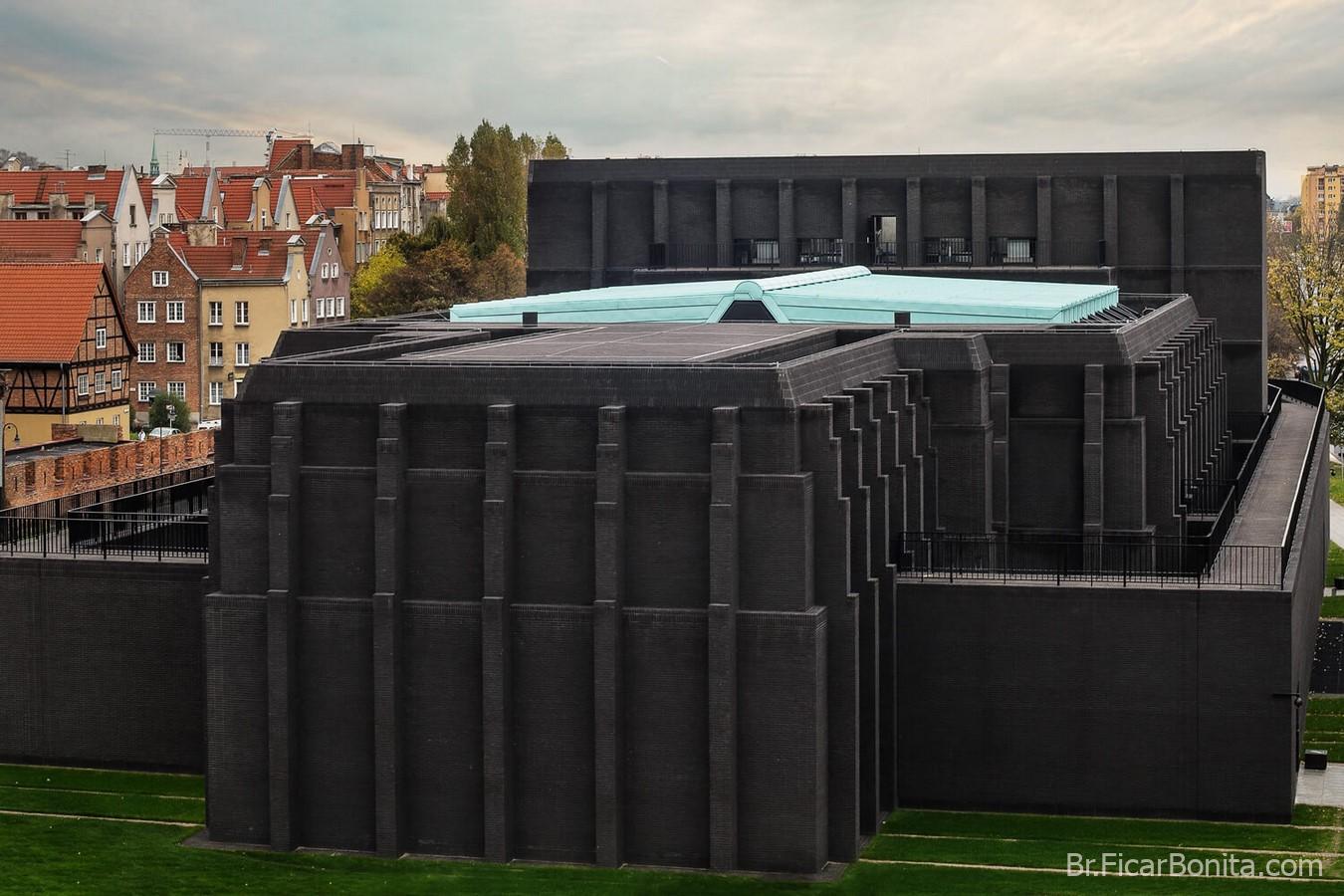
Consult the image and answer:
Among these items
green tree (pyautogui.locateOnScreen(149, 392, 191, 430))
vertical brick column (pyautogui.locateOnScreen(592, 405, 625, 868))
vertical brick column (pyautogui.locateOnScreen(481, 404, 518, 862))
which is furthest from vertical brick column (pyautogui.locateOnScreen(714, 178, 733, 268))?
vertical brick column (pyautogui.locateOnScreen(592, 405, 625, 868))

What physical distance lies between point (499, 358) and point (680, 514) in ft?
23.0

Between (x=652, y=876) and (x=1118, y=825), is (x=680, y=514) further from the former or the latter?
(x=1118, y=825)

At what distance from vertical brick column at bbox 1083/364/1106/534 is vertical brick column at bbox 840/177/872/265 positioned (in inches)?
1038

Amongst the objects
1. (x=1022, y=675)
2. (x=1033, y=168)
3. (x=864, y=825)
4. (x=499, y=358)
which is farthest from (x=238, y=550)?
(x=1033, y=168)

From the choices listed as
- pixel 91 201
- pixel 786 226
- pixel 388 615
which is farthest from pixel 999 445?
pixel 91 201

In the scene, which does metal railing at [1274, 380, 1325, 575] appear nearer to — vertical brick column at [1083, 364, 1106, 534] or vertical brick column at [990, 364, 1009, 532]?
vertical brick column at [1083, 364, 1106, 534]

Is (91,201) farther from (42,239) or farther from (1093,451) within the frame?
(1093,451)

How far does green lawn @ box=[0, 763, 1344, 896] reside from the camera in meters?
34.2

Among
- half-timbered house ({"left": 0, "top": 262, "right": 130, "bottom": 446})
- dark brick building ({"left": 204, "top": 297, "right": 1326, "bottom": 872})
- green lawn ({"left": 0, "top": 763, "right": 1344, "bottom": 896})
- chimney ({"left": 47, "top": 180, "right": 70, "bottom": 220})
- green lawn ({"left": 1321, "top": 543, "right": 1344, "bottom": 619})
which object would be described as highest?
chimney ({"left": 47, "top": 180, "right": 70, "bottom": 220})

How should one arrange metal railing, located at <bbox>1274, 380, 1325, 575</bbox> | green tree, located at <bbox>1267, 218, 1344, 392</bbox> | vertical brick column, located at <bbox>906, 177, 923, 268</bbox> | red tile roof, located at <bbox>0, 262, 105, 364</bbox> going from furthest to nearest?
green tree, located at <bbox>1267, 218, 1344, 392</bbox>
red tile roof, located at <bbox>0, 262, 105, 364</bbox>
vertical brick column, located at <bbox>906, 177, 923, 268</bbox>
metal railing, located at <bbox>1274, 380, 1325, 575</bbox>

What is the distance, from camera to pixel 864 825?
3719 cm

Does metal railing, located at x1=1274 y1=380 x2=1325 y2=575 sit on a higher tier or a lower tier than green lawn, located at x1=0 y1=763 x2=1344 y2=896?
higher

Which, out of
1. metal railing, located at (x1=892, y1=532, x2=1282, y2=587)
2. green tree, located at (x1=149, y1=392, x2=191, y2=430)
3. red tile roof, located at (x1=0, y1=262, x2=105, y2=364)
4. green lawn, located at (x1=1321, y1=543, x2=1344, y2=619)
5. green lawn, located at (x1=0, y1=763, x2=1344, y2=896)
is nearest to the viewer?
green lawn, located at (x1=0, y1=763, x2=1344, y2=896)

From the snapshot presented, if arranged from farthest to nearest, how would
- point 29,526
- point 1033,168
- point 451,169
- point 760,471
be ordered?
1. point 451,169
2. point 1033,168
3. point 29,526
4. point 760,471
